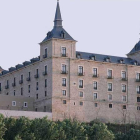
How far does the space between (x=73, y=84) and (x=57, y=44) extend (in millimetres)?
6385

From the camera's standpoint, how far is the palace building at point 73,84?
116875 mm

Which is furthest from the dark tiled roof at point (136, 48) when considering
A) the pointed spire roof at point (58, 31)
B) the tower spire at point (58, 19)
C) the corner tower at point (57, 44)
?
the tower spire at point (58, 19)

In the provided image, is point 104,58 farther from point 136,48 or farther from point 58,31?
point 58,31

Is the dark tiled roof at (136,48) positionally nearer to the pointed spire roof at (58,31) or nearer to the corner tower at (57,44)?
the corner tower at (57,44)

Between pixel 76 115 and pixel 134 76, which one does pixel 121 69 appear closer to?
pixel 134 76

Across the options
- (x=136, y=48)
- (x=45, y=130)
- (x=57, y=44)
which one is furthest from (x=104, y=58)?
(x=45, y=130)

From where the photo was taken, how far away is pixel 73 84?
118 meters

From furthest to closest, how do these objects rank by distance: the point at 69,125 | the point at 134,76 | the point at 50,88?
the point at 134,76, the point at 50,88, the point at 69,125

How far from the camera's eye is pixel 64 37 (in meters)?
118

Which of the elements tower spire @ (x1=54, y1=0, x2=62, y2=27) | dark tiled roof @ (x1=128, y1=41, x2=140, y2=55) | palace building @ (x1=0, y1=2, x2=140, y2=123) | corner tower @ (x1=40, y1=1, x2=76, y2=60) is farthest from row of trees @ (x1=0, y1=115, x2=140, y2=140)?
dark tiled roof @ (x1=128, y1=41, x2=140, y2=55)

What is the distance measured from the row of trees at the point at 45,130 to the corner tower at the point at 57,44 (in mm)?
24532

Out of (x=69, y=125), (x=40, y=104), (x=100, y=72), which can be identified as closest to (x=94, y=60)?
(x=100, y=72)

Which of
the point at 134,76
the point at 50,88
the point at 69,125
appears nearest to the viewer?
the point at 69,125

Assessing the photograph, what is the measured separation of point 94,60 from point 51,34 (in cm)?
787
